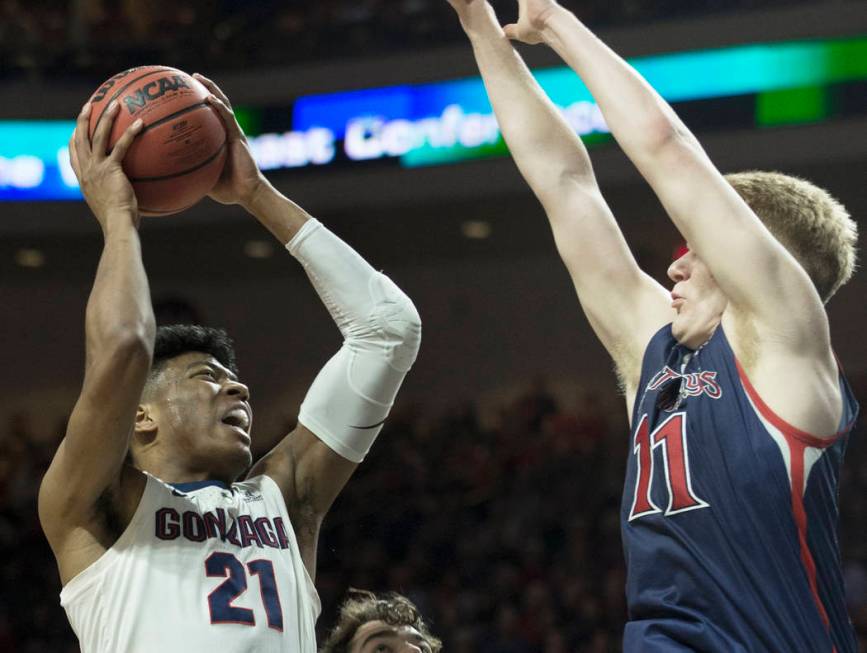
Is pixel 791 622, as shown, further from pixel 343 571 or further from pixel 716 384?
pixel 343 571

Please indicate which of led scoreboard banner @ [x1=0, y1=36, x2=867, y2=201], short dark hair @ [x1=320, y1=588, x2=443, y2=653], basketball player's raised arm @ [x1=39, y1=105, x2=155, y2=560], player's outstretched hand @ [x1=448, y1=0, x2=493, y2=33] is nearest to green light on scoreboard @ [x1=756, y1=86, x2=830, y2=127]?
led scoreboard banner @ [x1=0, y1=36, x2=867, y2=201]

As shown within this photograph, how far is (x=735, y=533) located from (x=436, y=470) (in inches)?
371

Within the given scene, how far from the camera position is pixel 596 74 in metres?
2.50

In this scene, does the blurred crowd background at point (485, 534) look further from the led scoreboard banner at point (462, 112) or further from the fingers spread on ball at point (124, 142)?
the fingers spread on ball at point (124, 142)

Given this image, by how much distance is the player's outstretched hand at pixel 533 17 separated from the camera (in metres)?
2.76

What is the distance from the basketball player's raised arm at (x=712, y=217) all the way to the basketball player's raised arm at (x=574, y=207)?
370 mm

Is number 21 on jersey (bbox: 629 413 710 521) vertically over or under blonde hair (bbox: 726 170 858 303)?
under

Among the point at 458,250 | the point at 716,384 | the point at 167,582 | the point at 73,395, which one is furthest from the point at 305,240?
the point at 73,395

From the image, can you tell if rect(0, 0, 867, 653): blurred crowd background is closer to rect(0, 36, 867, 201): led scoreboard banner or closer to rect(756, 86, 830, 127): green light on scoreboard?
rect(0, 36, 867, 201): led scoreboard banner

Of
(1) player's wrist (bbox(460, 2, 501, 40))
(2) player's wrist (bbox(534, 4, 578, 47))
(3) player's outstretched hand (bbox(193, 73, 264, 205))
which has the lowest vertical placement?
(3) player's outstretched hand (bbox(193, 73, 264, 205))

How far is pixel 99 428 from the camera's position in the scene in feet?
8.61

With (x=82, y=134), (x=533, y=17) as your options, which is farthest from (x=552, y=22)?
(x=82, y=134)

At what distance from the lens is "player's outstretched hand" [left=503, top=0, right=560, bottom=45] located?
2.76 m

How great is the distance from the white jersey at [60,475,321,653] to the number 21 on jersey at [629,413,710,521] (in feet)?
3.30
